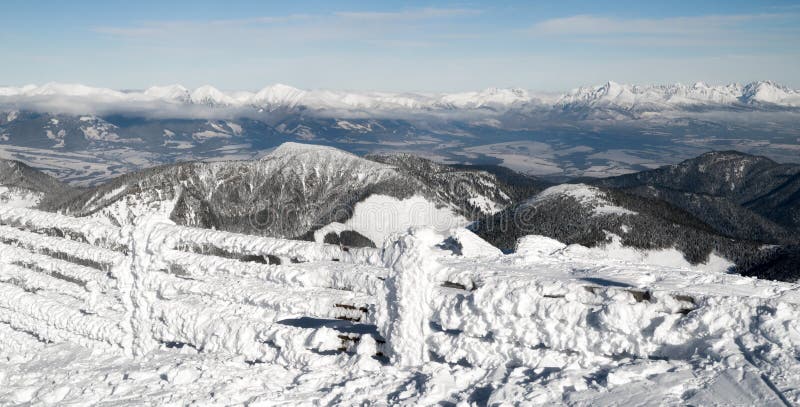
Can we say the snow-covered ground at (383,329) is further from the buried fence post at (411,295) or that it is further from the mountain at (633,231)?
the mountain at (633,231)

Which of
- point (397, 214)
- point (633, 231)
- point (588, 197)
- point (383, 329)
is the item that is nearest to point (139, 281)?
point (383, 329)

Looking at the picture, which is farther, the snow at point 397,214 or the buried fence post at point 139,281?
the snow at point 397,214

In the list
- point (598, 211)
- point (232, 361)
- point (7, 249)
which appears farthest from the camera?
point (598, 211)

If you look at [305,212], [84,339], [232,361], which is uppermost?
[232,361]

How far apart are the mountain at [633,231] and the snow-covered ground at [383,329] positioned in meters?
115

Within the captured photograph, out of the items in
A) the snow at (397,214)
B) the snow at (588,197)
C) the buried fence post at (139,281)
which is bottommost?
the snow at (397,214)

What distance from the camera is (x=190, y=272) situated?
13.2 metres

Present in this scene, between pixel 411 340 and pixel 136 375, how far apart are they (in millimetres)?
5875

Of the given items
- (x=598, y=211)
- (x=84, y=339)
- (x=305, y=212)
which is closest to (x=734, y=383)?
(x=84, y=339)

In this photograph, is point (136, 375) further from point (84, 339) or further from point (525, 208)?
point (525, 208)

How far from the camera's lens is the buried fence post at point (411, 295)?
377 inches

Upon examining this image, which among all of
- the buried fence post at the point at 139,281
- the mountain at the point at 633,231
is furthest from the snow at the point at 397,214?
the buried fence post at the point at 139,281

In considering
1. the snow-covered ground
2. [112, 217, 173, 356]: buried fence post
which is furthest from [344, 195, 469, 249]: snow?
[112, 217, 173, 356]: buried fence post

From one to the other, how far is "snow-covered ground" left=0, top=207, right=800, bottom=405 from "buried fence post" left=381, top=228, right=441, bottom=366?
0.03m
